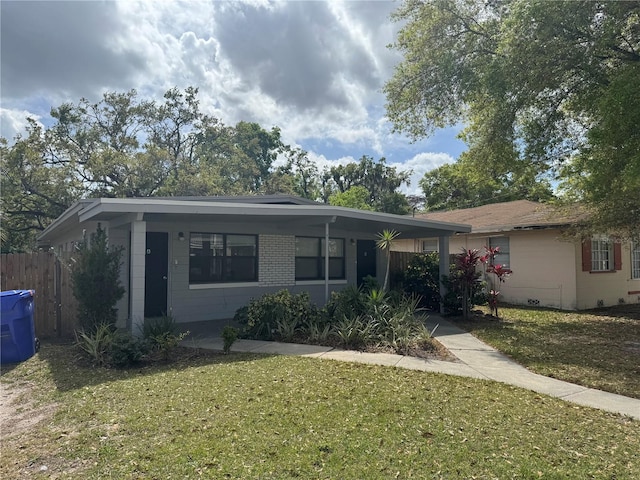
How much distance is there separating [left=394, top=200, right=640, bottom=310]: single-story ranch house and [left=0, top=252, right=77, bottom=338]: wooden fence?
13.0m

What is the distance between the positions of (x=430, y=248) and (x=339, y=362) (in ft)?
42.5

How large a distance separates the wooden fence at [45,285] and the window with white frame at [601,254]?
50.4 ft

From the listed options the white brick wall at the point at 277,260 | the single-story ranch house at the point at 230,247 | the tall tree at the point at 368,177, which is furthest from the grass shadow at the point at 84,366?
the tall tree at the point at 368,177

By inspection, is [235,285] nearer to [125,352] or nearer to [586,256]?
[125,352]

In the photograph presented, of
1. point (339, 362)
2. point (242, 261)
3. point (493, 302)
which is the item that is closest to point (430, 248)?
point (493, 302)

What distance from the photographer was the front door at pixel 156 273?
9961mm

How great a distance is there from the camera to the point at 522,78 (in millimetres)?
9211

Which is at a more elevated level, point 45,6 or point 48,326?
point 45,6

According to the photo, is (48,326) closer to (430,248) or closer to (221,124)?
(430,248)

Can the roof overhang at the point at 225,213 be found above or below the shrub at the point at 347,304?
above

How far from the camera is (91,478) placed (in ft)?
10.2

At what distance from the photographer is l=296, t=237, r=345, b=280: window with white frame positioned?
1257 cm

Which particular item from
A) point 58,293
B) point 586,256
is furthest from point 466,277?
point 58,293

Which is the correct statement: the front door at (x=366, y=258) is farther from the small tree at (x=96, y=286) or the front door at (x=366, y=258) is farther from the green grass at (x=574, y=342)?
the small tree at (x=96, y=286)
